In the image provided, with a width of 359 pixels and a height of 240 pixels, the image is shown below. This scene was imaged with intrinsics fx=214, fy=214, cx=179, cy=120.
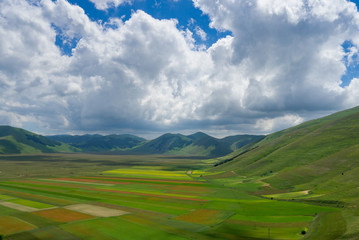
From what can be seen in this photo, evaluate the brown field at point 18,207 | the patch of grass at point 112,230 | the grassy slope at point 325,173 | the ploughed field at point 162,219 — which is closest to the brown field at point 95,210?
the ploughed field at point 162,219

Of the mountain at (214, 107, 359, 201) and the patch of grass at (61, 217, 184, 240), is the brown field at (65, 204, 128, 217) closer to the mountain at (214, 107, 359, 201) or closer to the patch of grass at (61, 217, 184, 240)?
the patch of grass at (61, 217, 184, 240)

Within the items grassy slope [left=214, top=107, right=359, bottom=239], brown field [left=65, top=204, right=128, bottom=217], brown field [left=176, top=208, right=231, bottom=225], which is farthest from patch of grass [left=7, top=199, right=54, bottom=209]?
grassy slope [left=214, top=107, right=359, bottom=239]

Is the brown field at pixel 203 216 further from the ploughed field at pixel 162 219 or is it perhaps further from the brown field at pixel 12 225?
the brown field at pixel 12 225

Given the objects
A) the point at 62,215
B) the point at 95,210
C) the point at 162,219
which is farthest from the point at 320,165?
the point at 62,215

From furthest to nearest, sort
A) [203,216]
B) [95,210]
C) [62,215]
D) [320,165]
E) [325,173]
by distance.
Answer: [320,165] < [325,173] < [95,210] < [203,216] < [62,215]

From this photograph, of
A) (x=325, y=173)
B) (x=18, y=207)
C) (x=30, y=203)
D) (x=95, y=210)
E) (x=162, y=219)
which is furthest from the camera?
(x=325, y=173)

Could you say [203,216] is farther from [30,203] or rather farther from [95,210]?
[30,203]

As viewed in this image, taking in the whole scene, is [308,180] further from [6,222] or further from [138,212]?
[6,222]
